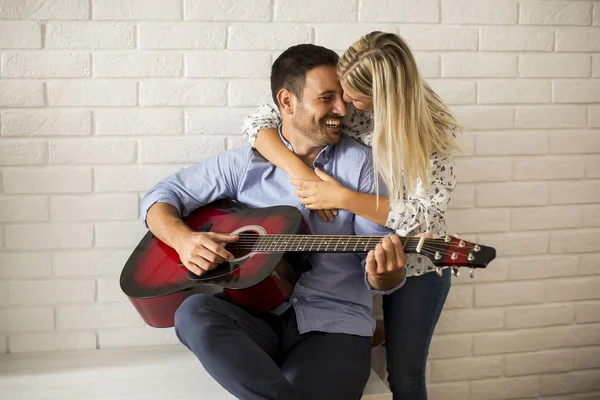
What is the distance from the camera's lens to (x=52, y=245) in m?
2.45

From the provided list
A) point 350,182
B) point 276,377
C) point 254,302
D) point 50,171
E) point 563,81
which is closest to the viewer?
point 276,377

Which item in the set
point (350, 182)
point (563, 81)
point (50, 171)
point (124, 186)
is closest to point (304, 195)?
point (350, 182)

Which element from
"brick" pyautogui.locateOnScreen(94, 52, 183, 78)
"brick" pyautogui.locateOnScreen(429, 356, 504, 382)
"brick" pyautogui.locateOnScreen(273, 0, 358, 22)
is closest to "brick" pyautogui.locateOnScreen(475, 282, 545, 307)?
"brick" pyautogui.locateOnScreen(429, 356, 504, 382)

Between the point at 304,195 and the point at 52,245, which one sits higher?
the point at 304,195

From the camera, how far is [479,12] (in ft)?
8.36

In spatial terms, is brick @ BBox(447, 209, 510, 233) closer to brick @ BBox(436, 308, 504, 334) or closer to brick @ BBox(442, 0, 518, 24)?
brick @ BBox(436, 308, 504, 334)

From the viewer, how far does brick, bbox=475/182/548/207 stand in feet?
8.63

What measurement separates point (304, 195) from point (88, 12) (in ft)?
3.18

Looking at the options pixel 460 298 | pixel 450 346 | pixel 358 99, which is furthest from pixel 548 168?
pixel 358 99

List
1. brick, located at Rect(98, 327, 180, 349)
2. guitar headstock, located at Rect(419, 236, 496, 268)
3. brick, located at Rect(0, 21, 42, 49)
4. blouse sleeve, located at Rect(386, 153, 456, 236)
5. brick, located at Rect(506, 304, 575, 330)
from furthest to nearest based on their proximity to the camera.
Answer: brick, located at Rect(506, 304, 575, 330)
brick, located at Rect(98, 327, 180, 349)
brick, located at Rect(0, 21, 42, 49)
blouse sleeve, located at Rect(386, 153, 456, 236)
guitar headstock, located at Rect(419, 236, 496, 268)

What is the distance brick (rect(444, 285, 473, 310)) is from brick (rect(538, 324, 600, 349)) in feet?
1.14

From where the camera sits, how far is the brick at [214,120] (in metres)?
2.45

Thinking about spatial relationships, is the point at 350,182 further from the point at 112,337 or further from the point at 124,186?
the point at 112,337

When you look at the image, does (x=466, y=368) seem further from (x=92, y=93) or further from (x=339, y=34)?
(x=92, y=93)
